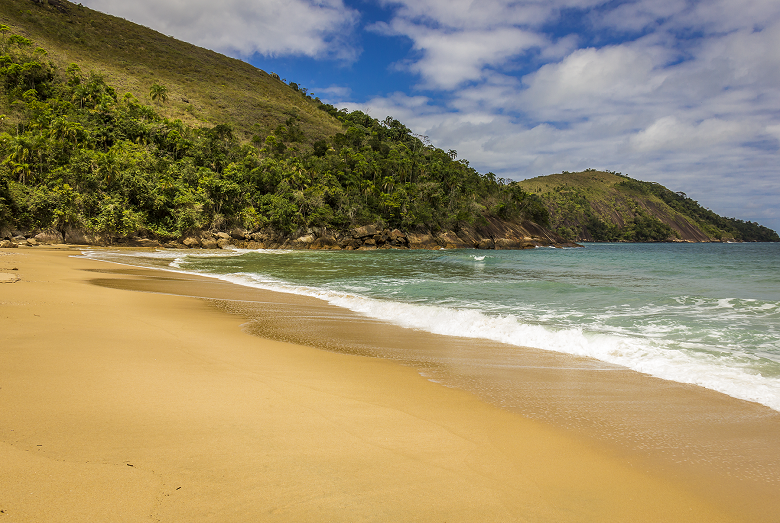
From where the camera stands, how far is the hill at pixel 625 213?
463 feet

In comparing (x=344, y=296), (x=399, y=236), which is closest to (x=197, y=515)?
(x=344, y=296)

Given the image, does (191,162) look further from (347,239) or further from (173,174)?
(347,239)

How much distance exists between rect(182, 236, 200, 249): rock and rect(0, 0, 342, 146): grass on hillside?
3081 centimetres

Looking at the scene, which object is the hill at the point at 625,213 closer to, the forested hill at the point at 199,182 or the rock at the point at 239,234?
the forested hill at the point at 199,182

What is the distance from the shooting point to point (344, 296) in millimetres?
11117

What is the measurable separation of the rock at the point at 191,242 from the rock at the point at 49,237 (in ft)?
35.9

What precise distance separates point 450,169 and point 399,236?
26513 mm

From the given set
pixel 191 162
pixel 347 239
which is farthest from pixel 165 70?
pixel 347 239

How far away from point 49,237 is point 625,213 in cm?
17986

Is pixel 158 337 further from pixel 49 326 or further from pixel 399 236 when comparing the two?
pixel 399 236

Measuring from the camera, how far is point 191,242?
43656 mm

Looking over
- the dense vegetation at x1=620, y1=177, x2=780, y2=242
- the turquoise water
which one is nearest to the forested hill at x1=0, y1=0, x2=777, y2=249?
the turquoise water

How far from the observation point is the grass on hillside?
235ft

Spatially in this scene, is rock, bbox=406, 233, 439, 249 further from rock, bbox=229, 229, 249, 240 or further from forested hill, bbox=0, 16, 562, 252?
rock, bbox=229, 229, 249, 240
